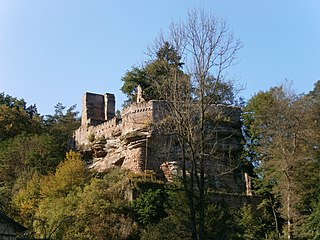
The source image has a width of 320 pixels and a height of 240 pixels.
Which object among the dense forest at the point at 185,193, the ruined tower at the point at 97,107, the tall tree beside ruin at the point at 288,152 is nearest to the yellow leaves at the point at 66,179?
the dense forest at the point at 185,193

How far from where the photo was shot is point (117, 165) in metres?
36.8

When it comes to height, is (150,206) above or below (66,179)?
below

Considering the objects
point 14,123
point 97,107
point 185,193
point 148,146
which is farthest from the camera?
point 14,123

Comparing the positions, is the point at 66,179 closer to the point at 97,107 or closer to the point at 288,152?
the point at 97,107

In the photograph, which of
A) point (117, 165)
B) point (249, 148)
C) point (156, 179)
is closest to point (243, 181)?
point (249, 148)

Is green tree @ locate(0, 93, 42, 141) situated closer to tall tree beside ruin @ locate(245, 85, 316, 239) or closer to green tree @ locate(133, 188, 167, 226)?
green tree @ locate(133, 188, 167, 226)

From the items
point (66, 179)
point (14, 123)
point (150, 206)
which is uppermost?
point (14, 123)

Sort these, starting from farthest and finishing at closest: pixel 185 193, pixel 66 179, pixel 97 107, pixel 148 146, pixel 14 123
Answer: pixel 14 123 → pixel 97 107 → pixel 148 146 → pixel 66 179 → pixel 185 193

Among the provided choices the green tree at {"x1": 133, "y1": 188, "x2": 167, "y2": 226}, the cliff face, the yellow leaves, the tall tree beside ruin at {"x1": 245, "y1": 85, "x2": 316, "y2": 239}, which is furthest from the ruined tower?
the tall tree beside ruin at {"x1": 245, "y1": 85, "x2": 316, "y2": 239}

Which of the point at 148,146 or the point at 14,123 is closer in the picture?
the point at 148,146

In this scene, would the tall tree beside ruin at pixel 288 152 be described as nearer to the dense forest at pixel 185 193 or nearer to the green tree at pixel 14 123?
the dense forest at pixel 185 193

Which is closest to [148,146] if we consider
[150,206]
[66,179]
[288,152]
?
[66,179]

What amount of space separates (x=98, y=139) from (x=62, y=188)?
673 centimetres

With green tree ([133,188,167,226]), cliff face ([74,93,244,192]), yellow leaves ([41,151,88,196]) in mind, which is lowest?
green tree ([133,188,167,226])
